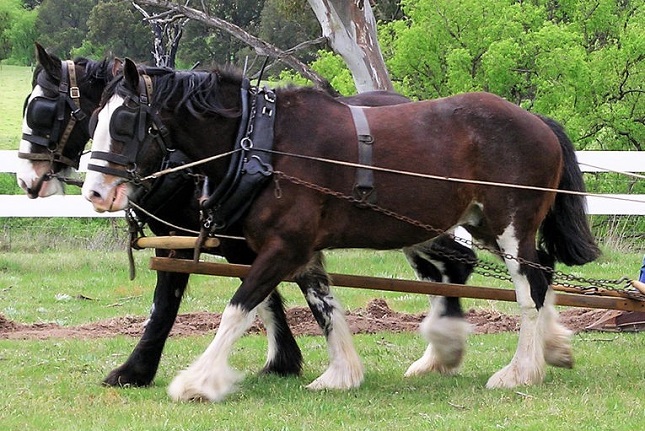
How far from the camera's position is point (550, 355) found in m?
7.02

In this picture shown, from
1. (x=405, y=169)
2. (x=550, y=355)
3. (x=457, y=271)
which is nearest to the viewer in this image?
(x=405, y=169)

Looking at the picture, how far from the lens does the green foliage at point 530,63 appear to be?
19.4 metres

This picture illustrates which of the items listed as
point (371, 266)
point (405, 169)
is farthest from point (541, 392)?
point (371, 266)

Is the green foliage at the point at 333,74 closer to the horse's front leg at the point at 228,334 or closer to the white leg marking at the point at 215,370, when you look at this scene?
the horse's front leg at the point at 228,334

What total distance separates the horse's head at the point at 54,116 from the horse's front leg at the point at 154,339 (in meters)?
1.20

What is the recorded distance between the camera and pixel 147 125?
6234 millimetres

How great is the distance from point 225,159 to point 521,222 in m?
1.89

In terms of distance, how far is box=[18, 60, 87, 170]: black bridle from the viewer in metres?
7.50

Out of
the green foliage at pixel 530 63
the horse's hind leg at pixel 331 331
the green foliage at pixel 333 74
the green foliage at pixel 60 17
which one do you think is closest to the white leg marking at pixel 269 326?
the horse's hind leg at pixel 331 331

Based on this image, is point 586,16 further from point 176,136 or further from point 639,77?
point 176,136

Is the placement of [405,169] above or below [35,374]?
above

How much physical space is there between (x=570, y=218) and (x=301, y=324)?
10.2ft

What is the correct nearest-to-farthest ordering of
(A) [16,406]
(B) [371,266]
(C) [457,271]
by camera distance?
(A) [16,406] → (C) [457,271] → (B) [371,266]

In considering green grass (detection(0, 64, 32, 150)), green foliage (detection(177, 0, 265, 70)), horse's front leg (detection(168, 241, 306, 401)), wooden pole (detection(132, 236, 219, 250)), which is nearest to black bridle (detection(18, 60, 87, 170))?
wooden pole (detection(132, 236, 219, 250))
